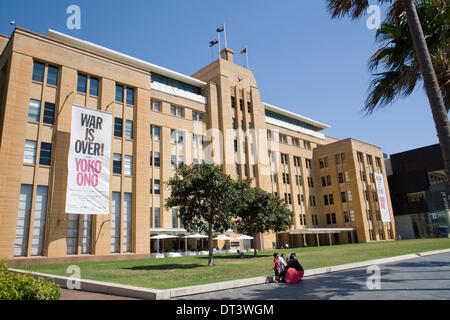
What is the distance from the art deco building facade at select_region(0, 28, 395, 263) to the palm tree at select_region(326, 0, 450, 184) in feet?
92.5

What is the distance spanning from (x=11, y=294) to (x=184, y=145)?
1581 inches

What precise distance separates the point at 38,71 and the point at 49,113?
4.22 m

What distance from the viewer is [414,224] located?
66.2 metres

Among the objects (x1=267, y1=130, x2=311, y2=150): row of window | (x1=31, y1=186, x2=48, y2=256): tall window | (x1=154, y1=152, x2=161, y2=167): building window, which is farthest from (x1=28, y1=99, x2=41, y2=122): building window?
(x1=267, y1=130, x2=311, y2=150): row of window

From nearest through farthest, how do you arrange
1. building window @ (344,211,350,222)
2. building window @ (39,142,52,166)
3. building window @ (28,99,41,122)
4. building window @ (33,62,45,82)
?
building window @ (39,142,52,166) < building window @ (28,99,41,122) < building window @ (33,62,45,82) < building window @ (344,211,350,222)

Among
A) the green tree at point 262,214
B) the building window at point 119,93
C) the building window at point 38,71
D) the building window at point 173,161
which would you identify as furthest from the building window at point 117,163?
the green tree at point 262,214

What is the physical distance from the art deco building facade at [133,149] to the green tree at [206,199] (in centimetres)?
1281

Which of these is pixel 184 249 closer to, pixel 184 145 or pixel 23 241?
pixel 184 145

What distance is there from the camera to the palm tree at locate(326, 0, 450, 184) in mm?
7777

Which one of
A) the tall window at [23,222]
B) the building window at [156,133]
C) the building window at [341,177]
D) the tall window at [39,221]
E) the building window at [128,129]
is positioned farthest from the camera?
the building window at [341,177]

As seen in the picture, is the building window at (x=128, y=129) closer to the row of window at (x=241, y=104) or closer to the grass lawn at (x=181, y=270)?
the grass lawn at (x=181, y=270)

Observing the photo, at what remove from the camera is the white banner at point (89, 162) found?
28.6 m

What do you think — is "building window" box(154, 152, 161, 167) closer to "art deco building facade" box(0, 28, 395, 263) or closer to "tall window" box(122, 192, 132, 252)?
"art deco building facade" box(0, 28, 395, 263)
